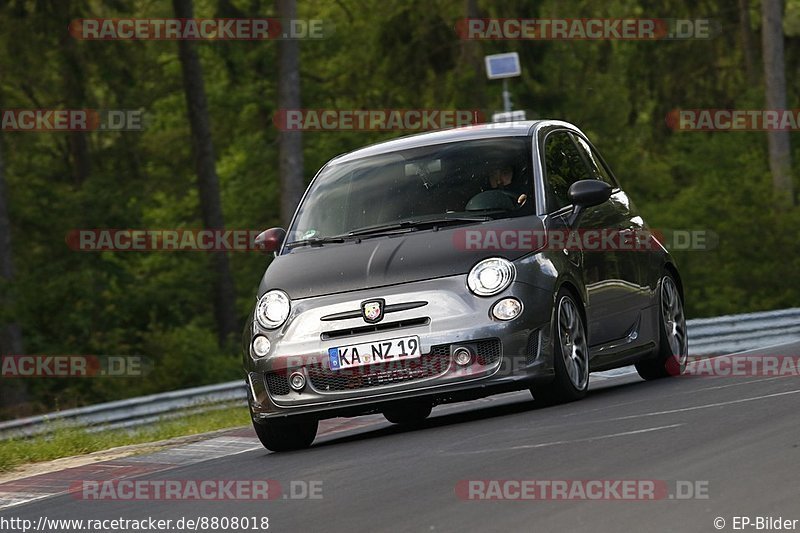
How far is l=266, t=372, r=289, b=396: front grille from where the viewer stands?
34.7ft

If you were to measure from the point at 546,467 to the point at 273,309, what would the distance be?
310cm

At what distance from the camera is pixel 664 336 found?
1287 cm

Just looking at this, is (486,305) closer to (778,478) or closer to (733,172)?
(778,478)

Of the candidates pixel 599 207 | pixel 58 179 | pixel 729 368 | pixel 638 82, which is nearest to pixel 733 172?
pixel 638 82

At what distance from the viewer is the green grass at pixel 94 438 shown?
41.4 feet

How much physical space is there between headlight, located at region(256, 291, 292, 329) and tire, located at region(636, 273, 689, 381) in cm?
342

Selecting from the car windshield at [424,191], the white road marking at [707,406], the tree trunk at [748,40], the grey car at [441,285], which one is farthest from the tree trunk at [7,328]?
the tree trunk at [748,40]

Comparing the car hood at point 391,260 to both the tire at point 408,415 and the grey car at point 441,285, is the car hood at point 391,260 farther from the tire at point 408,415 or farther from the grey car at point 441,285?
the tire at point 408,415

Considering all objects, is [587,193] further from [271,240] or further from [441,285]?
[271,240]

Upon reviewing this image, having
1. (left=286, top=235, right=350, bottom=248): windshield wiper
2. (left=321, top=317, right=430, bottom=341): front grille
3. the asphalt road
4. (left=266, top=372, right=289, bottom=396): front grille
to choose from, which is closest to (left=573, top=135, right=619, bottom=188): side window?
the asphalt road

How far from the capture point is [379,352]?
1028 cm

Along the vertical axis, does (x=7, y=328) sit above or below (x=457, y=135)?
below

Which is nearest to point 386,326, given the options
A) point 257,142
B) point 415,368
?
point 415,368

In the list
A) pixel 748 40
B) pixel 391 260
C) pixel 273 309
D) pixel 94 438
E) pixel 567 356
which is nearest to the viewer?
pixel 391 260
